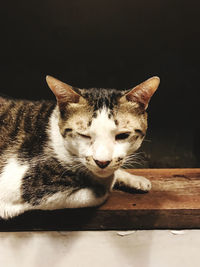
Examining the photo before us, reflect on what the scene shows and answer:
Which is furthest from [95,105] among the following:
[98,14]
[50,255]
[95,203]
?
[98,14]

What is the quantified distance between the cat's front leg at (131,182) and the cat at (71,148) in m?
0.12

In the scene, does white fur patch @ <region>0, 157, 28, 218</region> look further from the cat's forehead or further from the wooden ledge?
the cat's forehead

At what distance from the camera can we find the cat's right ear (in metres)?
0.77

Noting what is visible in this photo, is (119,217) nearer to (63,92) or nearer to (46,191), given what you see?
(46,191)

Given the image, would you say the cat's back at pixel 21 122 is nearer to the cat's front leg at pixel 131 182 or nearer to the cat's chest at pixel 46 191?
the cat's chest at pixel 46 191

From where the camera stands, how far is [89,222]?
885 millimetres

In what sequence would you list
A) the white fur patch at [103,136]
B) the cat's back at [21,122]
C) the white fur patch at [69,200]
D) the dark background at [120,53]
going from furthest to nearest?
the dark background at [120,53] → the cat's back at [21,122] → the white fur patch at [69,200] → the white fur patch at [103,136]

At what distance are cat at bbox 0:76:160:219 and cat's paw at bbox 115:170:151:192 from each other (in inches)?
4.7

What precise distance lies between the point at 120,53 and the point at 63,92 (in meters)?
0.66

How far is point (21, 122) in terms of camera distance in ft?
3.27

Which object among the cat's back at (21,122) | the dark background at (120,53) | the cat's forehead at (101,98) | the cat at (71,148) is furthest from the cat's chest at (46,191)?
the dark background at (120,53)

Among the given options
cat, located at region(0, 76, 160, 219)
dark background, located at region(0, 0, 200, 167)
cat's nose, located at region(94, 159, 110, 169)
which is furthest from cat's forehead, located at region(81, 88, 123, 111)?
dark background, located at region(0, 0, 200, 167)

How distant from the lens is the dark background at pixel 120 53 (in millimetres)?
1248

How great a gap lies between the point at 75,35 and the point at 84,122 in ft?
2.25
